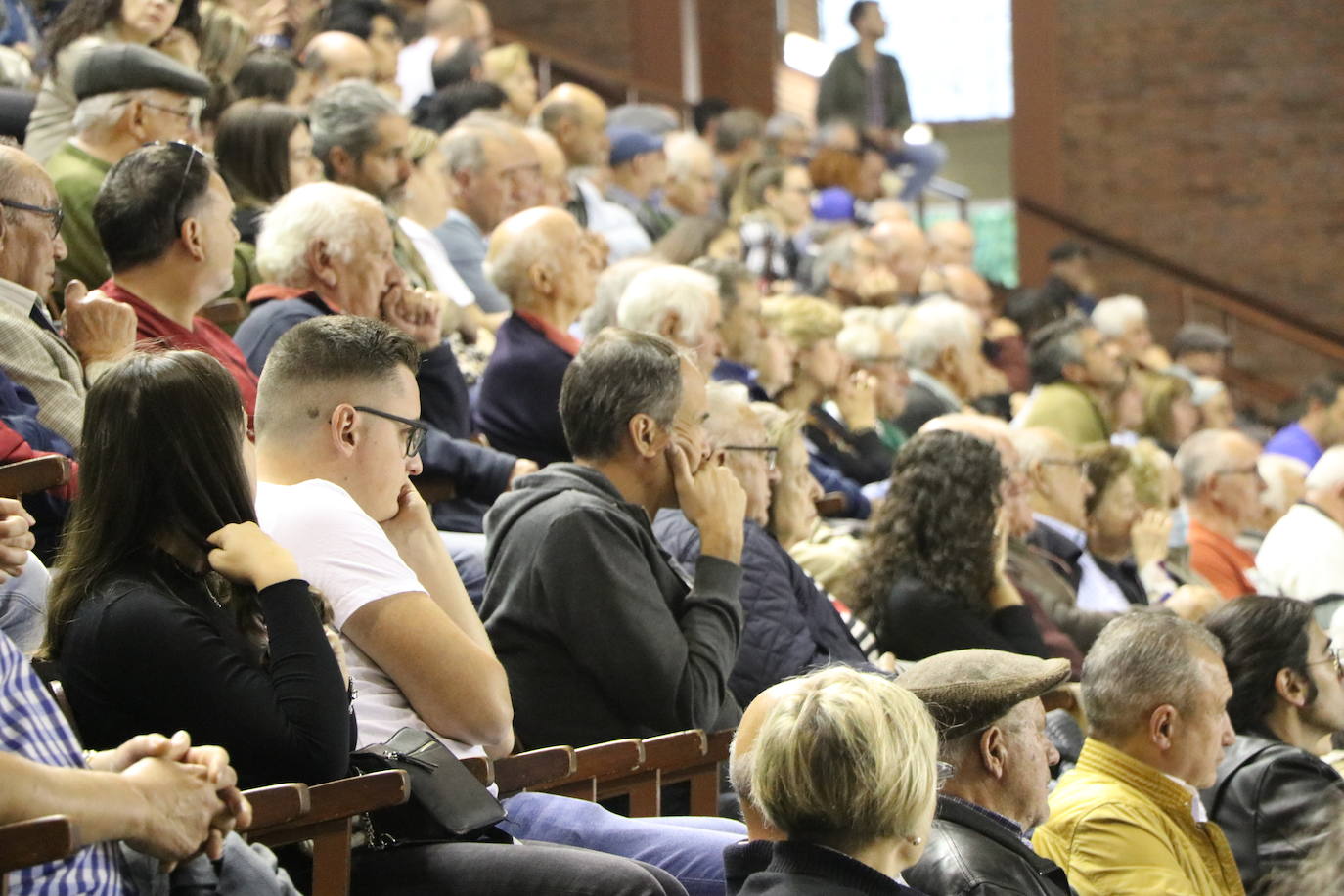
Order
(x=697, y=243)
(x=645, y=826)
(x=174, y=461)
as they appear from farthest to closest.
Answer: (x=697, y=243), (x=645, y=826), (x=174, y=461)

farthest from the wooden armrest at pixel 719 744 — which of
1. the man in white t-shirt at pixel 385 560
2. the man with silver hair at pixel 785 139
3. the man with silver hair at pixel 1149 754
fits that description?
the man with silver hair at pixel 785 139

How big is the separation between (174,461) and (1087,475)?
3440 mm

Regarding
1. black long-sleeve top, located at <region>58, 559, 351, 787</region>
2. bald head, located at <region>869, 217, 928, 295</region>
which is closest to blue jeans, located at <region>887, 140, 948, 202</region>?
bald head, located at <region>869, 217, 928, 295</region>

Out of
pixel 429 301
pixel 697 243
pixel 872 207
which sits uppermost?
pixel 429 301

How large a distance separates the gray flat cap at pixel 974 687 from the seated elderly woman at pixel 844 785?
0.49 meters

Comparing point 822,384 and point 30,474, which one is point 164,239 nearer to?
point 30,474

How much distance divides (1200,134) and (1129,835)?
30.8 ft

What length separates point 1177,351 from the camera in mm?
10148

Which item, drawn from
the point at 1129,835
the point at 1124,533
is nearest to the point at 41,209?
the point at 1129,835

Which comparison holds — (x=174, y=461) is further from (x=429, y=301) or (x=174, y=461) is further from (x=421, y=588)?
(x=429, y=301)

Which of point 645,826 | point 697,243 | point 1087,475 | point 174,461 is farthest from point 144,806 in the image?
point 697,243

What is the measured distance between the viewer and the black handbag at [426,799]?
2.32 m

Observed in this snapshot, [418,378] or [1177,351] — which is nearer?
[418,378]

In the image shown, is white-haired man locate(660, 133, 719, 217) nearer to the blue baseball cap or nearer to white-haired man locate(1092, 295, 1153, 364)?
the blue baseball cap
